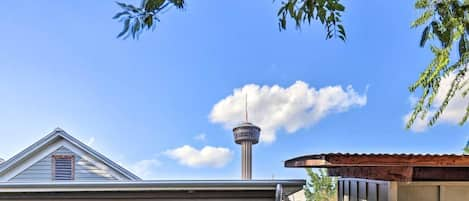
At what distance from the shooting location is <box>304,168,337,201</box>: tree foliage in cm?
688

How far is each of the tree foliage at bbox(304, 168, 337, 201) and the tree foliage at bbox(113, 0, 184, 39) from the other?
16.7 feet

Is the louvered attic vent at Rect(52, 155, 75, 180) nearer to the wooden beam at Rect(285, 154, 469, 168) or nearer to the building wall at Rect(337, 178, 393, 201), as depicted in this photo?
the building wall at Rect(337, 178, 393, 201)

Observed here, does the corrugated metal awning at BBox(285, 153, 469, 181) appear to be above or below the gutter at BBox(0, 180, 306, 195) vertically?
below

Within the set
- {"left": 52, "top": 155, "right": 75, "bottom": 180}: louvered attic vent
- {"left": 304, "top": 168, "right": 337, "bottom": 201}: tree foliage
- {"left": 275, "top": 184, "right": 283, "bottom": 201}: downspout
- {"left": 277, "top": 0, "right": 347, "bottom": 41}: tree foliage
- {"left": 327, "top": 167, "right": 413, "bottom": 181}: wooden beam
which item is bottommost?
{"left": 327, "top": 167, "right": 413, "bottom": 181}: wooden beam

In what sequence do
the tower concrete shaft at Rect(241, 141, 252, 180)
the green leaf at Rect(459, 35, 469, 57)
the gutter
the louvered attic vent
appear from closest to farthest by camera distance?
1. the green leaf at Rect(459, 35, 469, 57)
2. the gutter
3. the tower concrete shaft at Rect(241, 141, 252, 180)
4. the louvered attic vent

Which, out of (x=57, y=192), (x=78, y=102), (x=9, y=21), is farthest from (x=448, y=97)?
(x=78, y=102)

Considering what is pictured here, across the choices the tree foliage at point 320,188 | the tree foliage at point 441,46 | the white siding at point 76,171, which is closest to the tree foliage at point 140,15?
the tree foliage at point 441,46

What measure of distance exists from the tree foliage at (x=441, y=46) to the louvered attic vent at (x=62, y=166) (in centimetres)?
582

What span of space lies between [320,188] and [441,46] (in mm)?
5895

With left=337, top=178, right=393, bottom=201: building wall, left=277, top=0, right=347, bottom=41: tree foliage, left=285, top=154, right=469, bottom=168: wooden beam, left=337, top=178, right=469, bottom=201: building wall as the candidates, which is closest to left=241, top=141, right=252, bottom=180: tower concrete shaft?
left=337, top=178, right=393, bottom=201: building wall

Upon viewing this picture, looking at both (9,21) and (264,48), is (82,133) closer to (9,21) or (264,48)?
(9,21)

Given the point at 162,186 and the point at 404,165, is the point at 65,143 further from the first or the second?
the point at 404,165

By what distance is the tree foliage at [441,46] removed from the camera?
85.1 inches

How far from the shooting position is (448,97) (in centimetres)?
330
